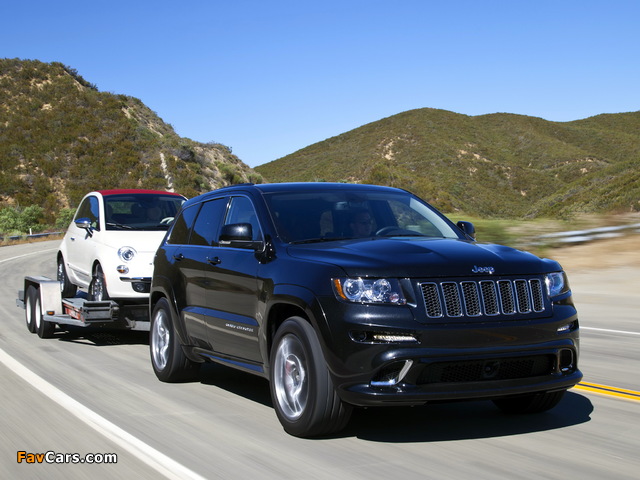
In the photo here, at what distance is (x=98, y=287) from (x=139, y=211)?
1433 millimetres

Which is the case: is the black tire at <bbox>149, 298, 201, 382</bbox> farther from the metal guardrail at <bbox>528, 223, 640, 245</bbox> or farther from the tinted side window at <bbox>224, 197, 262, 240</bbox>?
the metal guardrail at <bbox>528, 223, 640, 245</bbox>

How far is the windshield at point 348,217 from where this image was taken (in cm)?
671

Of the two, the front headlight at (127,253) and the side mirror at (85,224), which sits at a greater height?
the side mirror at (85,224)

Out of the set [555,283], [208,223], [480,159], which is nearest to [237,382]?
[208,223]

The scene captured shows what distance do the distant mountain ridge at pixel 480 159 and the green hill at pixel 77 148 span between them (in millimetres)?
15795

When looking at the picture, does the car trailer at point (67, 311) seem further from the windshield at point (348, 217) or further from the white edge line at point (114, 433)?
the windshield at point (348, 217)

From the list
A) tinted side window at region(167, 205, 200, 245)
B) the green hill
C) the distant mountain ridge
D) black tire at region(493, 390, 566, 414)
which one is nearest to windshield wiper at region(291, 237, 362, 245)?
black tire at region(493, 390, 566, 414)

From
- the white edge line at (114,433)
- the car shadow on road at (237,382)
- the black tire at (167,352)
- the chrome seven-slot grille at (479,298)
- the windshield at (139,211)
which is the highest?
the windshield at (139,211)

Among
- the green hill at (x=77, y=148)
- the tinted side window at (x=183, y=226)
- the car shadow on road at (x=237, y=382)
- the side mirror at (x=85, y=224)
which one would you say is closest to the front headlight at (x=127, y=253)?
the side mirror at (x=85, y=224)

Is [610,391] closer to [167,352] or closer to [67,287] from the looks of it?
[167,352]

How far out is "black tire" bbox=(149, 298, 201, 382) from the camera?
812 centimetres

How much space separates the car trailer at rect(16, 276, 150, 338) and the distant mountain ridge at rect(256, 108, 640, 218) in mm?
54299

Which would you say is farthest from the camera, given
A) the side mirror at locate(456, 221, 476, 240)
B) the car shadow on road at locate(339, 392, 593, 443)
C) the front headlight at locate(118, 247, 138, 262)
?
the front headlight at locate(118, 247, 138, 262)

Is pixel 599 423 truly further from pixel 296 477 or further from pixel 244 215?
pixel 244 215
